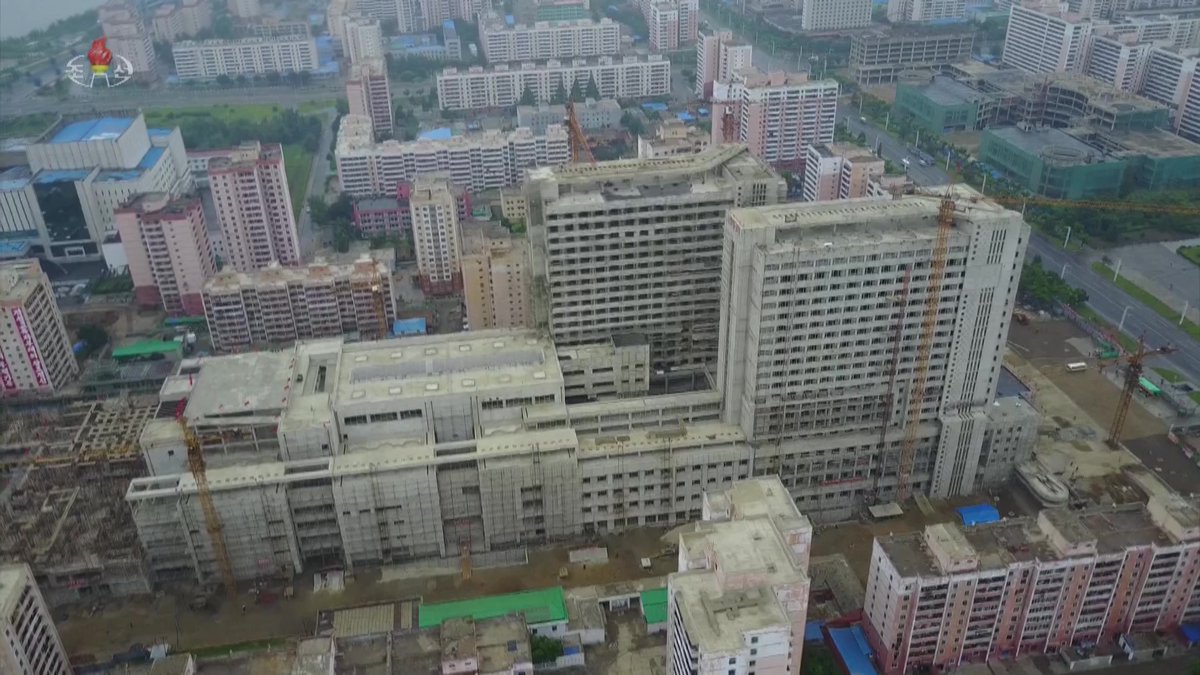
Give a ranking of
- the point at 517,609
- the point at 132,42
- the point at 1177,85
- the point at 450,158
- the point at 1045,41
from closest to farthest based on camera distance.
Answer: the point at 517,609 < the point at 450,158 < the point at 1177,85 < the point at 1045,41 < the point at 132,42

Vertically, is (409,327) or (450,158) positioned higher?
(450,158)

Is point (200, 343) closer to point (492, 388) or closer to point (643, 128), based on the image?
point (492, 388)

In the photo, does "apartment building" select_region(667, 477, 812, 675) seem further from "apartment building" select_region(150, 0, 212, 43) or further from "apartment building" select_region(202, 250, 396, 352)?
"apartment building" select_region(150, 0, 212, 43)

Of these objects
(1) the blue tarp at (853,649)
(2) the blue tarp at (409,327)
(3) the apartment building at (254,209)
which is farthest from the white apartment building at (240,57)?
(1) the blue tarp at (853,649)

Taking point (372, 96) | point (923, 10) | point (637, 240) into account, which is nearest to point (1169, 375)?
point (637, 240)

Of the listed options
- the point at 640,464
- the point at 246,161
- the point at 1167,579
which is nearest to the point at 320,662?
the point at 640,464

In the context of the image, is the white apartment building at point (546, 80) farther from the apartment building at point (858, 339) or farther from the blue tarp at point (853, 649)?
the blue tarp at point (853, 649)

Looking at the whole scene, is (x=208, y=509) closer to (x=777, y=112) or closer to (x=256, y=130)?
(x=777, y=112)
